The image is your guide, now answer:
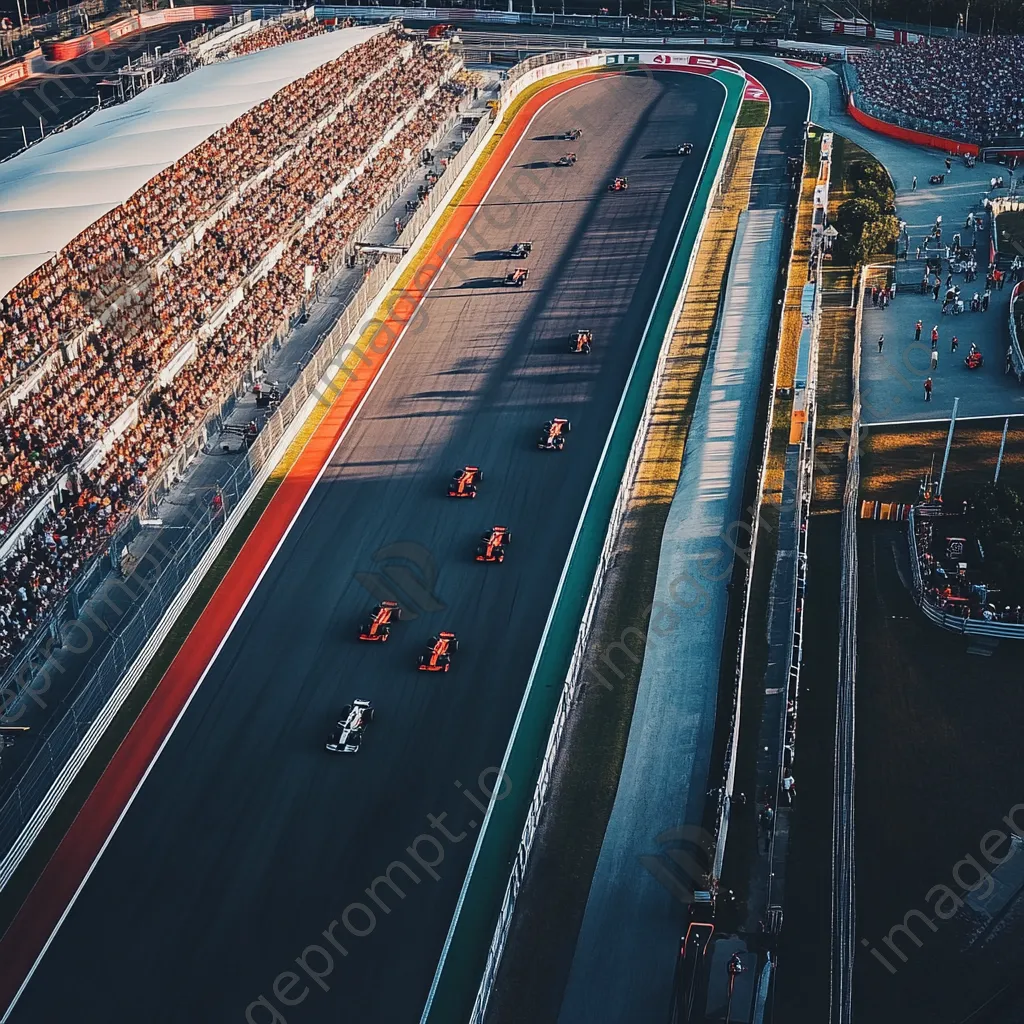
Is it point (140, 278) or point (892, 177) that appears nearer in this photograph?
point (140, 278)

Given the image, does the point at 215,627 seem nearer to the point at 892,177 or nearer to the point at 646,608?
the point at 646,608

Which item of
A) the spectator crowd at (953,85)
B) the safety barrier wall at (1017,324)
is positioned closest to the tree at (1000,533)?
the safety barrier wall at (1017,324)

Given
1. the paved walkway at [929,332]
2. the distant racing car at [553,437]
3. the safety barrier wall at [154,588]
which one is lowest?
the paved walkway at [929,332]

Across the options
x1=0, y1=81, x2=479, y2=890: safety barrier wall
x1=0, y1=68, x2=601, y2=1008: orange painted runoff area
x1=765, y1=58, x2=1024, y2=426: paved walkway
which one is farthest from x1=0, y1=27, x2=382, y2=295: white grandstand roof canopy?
x1=765, y1=58, x2=1024, y2=426: paved walkway

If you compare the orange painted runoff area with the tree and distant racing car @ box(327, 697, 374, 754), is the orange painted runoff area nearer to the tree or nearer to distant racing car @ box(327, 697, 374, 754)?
distant racing car @ box(327, 697, 374, 754)

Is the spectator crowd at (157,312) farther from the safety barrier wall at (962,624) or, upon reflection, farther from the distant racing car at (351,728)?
the safety barrier wall at (962,624)

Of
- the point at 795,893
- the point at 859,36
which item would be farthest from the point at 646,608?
the point at 859,36

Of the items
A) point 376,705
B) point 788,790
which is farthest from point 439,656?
Result: point 788,790
